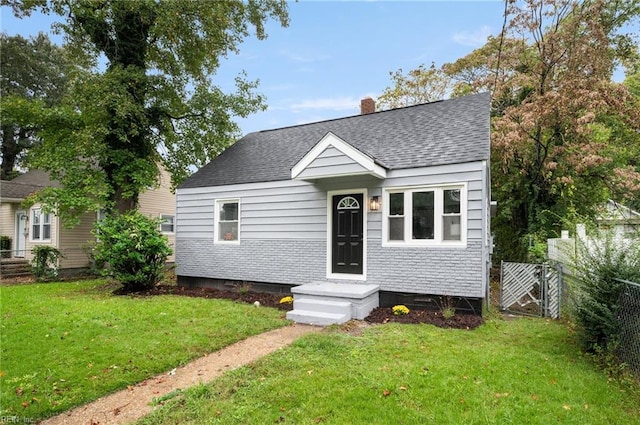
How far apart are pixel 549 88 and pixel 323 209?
1030cm

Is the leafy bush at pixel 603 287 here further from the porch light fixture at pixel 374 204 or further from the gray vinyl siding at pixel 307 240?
the porch light fixture at pixel 374 204

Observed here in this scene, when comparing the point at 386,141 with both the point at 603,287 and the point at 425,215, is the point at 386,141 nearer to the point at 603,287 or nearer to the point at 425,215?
the point at 425,215

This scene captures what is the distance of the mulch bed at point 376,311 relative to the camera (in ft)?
21.6

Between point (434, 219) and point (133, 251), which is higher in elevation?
point (434, 219)

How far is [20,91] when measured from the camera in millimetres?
26406

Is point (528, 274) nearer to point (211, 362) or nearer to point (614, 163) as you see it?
point (211, 362)

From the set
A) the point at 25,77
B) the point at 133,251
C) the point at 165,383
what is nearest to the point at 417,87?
the point at 133,251

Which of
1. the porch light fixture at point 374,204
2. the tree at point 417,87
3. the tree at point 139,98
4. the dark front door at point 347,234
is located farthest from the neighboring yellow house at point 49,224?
the tree at point 417,87

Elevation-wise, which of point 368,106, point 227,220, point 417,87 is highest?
point 417,87

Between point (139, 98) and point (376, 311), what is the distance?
11117 millimetres

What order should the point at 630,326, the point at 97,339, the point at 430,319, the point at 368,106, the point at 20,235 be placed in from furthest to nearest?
1. the point at 20,235
2. the point at 368,106
3. the point at 430,319
4. the point at 97,339
5. the point at 630,326

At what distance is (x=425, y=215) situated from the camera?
7.42 metres

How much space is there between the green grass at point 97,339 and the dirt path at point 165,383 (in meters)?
0.16

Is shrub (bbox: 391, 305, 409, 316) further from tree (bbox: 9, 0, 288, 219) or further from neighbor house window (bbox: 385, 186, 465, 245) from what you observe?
tree (bbox: 9, 0, 288, 219)
